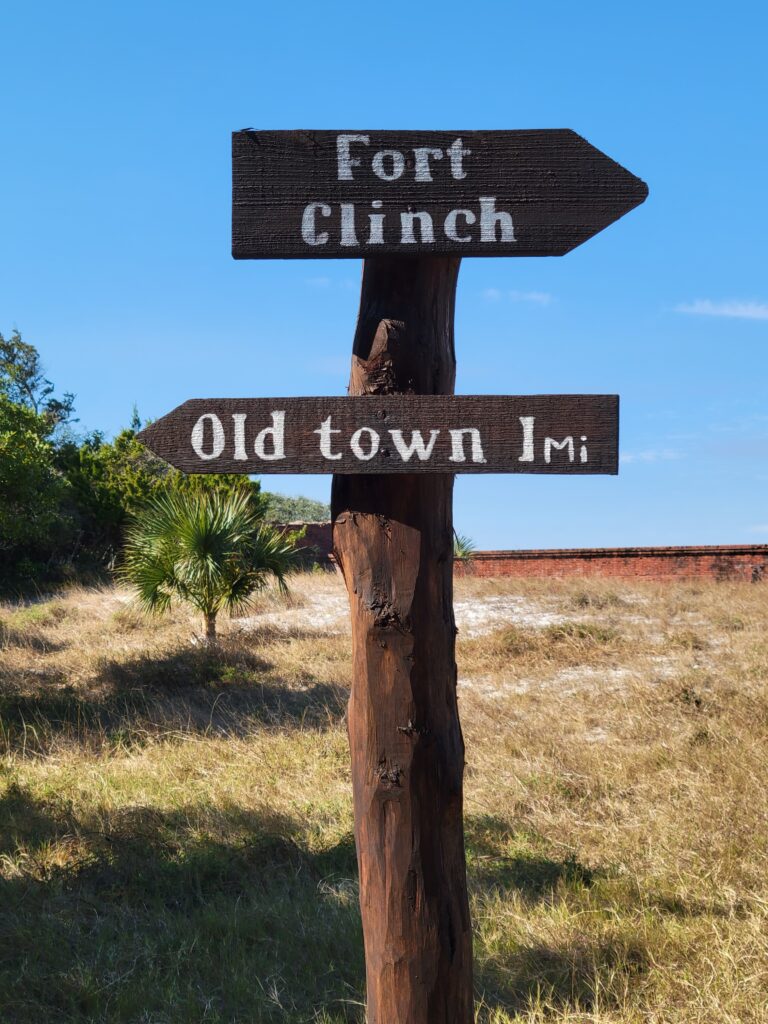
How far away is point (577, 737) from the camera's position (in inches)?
324

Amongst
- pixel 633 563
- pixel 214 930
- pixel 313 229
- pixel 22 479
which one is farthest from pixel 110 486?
pixel 313 229

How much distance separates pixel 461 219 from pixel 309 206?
52cm

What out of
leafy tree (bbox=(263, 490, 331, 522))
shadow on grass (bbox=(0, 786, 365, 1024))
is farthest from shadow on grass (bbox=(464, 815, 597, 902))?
leafy tree (bbox=(263, 490, 331, 522))

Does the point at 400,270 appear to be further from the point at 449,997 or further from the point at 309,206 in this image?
the point at 449,997

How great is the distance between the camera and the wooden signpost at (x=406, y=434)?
3062mm

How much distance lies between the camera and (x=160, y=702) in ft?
35.0

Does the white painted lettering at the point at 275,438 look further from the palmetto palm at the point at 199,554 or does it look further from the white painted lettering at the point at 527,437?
the palmetto palm at the point at 199,554

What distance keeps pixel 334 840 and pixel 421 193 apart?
4263 mm

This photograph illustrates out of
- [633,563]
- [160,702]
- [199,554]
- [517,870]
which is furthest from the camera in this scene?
[633,563]

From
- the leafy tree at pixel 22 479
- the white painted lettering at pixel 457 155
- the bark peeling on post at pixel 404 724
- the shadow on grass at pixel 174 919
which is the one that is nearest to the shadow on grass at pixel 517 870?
the shadow on grass at pixel 174 919

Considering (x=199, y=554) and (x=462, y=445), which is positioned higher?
(x=462, y=445)

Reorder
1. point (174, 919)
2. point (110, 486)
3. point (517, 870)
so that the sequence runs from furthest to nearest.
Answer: point (110, 486)
point (517, 870)
point (174, 919)

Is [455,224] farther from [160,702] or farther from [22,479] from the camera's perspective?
[22,479]

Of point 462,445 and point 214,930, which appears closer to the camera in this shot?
point 462,445
